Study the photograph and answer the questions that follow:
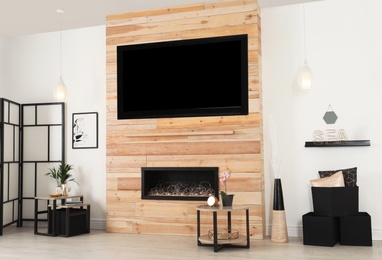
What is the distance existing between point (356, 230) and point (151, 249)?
2.23 metres

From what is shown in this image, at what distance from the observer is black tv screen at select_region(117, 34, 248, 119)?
5516mm

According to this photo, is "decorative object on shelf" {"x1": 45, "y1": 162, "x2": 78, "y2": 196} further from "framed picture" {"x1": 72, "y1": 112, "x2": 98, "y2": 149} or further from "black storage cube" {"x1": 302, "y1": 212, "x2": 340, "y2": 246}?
"black storage cube" {"x1": 302, "y1": 212, "x2": 340, "y2": 246}

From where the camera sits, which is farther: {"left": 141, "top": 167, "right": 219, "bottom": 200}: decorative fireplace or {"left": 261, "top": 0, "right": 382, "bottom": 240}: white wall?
{"left": 141, "top": 167, "right": 219, "bottom": 200}: decorative fireplace

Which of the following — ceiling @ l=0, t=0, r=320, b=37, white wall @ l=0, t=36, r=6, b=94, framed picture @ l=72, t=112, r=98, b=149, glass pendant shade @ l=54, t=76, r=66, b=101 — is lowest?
framed picture @ l=72, t=112, r=98, b=149

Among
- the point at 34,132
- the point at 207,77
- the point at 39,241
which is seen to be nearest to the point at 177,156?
the point at 207,77

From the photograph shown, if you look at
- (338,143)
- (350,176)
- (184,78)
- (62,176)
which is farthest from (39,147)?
(350,176)

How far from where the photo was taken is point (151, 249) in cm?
485

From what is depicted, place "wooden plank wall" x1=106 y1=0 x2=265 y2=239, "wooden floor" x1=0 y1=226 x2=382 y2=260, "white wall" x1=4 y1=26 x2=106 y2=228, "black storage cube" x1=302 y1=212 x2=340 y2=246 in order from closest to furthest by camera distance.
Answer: "wooden floor" x1=0 y1=226 x2=382 y2=260, "black storage cube" x1=302 y1=212 x2=340 y2=246, "wooden plank wall" x1=106 y1=0 x2=265 y2=239, "white wall" x1=4 y1=26 x2=106 y2=228

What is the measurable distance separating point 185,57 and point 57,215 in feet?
8.53

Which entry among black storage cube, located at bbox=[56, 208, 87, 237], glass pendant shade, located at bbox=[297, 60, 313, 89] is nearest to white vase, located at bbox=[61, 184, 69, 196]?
black storage cube, located at bbox=[56, 208, 87, 237]

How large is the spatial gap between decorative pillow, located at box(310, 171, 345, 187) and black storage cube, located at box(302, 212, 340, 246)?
37 centimetres

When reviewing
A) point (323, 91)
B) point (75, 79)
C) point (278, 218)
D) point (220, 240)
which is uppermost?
point (75, 79)

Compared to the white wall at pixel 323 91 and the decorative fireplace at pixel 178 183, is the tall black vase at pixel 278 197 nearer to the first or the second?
the white wall at pixel 323 91

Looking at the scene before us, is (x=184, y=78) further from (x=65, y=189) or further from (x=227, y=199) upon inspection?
(x=65, y=189)
